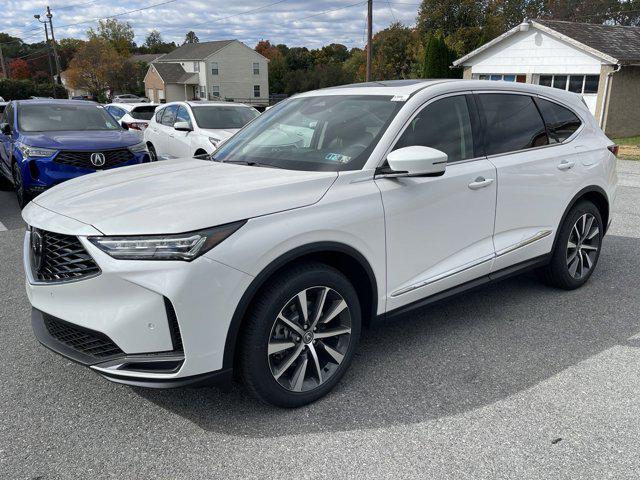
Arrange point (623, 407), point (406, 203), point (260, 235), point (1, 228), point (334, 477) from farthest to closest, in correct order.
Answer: point (1, 228) < point (406, 203) < point (623, 407) < point (260, 235) < point (334, 477)

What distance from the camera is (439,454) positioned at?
2727 mm

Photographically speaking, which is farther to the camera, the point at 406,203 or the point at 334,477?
the point at 406,203

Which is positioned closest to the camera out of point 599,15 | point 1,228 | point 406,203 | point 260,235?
point 260,235

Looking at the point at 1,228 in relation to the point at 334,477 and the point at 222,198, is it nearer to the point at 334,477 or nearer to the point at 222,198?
the point at 222,198

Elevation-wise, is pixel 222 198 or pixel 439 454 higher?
pixel 222 198

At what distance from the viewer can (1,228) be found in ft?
24.5

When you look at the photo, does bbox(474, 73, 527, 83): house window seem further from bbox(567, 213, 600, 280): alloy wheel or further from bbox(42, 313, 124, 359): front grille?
bbox(42, 313, 124, 359): front grille

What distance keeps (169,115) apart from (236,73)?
5874cm

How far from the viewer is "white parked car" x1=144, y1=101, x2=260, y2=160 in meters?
9.93

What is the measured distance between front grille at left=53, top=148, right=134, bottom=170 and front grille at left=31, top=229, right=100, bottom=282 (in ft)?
16.1

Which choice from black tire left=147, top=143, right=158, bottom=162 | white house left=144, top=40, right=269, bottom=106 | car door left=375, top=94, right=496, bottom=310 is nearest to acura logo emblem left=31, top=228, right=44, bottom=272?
car door left=375, top=94, right=496, bottom=310

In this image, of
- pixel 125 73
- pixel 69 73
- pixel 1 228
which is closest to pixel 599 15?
pixel 125 73

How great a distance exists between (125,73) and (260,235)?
239 ft

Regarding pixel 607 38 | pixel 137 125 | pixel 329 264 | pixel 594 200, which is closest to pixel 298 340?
pixel 329 264
